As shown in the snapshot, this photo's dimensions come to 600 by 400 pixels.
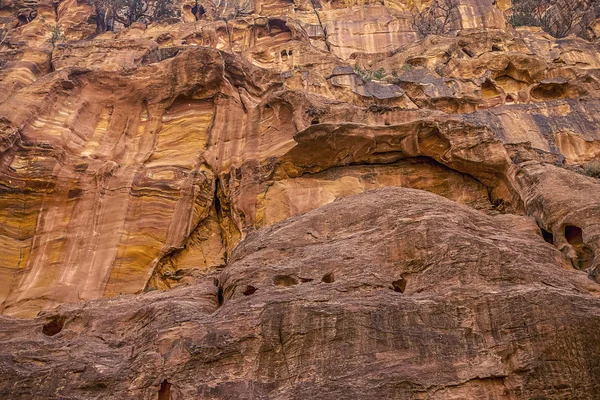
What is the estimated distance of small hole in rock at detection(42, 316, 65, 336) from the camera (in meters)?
14.4

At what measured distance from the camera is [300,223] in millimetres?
15898

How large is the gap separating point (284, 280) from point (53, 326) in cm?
583

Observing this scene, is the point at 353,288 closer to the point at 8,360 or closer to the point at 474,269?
the point at 474,269

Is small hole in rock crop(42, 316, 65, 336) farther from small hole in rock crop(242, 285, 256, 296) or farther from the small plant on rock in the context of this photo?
the small plant on rock

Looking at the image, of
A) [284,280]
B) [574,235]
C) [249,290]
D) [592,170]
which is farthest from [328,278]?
[592,170]

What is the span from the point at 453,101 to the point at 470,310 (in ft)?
72.1

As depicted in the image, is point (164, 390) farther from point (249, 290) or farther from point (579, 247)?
point (579, 247)

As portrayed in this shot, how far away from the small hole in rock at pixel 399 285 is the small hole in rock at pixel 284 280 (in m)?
2.16

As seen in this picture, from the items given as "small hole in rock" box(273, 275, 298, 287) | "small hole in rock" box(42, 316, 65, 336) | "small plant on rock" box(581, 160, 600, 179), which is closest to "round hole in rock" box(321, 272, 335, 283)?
"small hole in rock" box(273, 275, 298, 287)

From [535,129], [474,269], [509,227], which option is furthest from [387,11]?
[474,269]

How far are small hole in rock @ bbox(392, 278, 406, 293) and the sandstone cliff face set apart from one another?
1.6 inches

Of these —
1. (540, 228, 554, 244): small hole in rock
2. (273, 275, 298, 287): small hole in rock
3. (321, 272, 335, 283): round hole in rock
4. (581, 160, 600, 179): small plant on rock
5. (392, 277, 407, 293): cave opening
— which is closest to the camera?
(392, 277, 407, 293): cave opening

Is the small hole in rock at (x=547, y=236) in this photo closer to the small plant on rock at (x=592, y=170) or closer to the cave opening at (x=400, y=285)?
the cave opening at (x=400, y=285)

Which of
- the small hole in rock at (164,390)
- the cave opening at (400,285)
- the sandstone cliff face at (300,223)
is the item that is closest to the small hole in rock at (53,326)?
the sandstone cliff face at (300,223)
